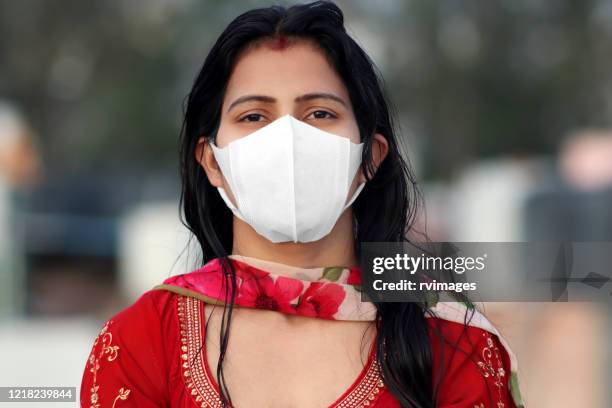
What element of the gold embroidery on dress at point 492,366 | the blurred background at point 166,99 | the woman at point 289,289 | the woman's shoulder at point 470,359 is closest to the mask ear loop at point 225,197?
the woman at point 289,289

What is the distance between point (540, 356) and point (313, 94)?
15.4 ft

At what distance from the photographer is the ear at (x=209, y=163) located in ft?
9.14

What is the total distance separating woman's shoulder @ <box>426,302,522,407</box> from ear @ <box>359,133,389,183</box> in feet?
1.20

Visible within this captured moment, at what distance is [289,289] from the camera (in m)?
2.66

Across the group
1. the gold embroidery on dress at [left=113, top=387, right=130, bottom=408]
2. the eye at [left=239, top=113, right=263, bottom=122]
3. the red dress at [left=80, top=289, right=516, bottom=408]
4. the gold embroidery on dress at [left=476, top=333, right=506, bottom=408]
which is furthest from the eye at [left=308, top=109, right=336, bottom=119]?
the gold embroidery on dress at [left=113, top=387, right=130, bottom=408]

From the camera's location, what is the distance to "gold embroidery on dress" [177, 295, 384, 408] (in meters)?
2.52

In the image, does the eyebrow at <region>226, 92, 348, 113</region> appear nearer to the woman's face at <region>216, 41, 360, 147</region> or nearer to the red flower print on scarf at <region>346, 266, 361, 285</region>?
the woman's face at <region>216, 41, 360, 147</region>

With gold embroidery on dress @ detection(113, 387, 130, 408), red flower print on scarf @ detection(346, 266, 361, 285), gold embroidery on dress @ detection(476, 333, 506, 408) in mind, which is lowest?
gold embroidery on dress @ detection(113, 387, 130, 408)

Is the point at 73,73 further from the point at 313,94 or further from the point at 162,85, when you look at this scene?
the point at 313,94

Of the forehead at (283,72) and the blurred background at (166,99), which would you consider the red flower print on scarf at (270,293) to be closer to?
the forehead at (283,72)

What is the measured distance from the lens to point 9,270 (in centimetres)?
994

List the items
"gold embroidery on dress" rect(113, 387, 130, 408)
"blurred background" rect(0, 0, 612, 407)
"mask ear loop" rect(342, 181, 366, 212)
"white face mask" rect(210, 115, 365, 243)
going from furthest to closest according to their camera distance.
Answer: "blurred background" rect(0, 0, 612, 407)
"mask ear loop" rect(342, 181, 366, 212)
"white face mask" rect(210, 115, 365, 243)
"gold embroidery on dress" rect(113, 387, 130, 408)

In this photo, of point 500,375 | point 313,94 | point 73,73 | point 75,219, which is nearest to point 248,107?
point 313,94

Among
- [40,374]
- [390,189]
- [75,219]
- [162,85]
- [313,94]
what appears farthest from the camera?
[162,85]
